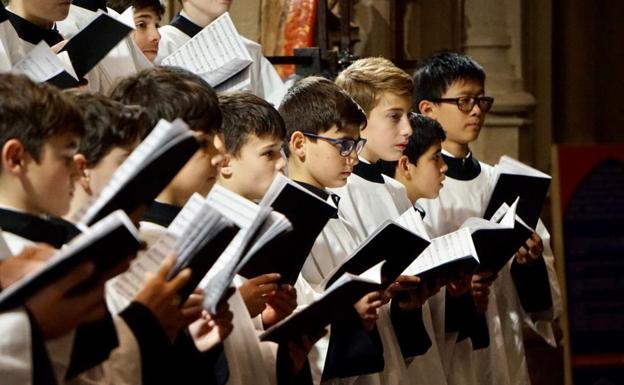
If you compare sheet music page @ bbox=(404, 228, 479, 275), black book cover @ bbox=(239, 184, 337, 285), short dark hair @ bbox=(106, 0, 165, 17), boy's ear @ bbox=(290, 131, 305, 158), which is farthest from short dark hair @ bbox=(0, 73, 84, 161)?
short dark hair @ bbox=(106, 0, 165, 17)

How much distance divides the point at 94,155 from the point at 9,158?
394 mm

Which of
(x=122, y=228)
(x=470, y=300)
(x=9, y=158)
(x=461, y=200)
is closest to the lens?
(x=122, y=228)

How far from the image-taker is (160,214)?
330 centimetres

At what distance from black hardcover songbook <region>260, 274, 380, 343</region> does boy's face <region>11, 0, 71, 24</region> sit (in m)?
1.07

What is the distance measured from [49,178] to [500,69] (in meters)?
5.90

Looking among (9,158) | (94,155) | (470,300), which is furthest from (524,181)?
(9,158)

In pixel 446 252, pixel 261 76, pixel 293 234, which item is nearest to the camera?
pixel 293 234

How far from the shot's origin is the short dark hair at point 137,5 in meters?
5.19

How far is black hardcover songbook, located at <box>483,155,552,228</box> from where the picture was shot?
524 centimetres

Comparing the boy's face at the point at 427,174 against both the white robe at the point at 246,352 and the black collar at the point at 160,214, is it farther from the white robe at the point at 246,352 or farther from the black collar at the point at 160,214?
the black collar at the point at 160,214

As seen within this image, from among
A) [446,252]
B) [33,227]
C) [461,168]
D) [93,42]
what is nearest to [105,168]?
[33,227]

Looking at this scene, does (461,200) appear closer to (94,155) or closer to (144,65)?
(144,65)

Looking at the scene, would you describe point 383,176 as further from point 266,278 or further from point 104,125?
point 104,125

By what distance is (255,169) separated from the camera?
12.7 feet
